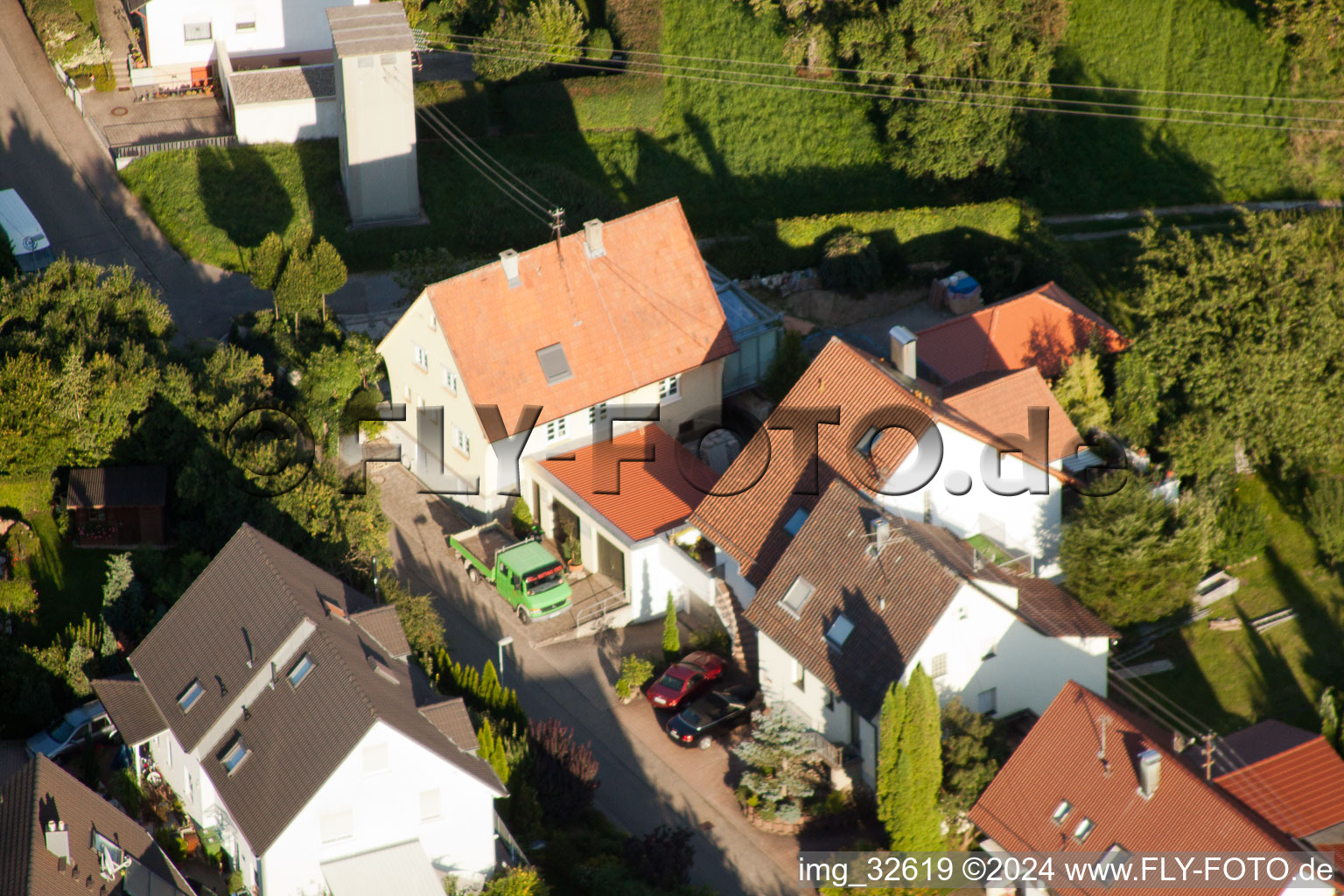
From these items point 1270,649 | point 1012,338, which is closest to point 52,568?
point 1012,338

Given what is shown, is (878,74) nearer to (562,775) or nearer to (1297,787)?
(1297,787)

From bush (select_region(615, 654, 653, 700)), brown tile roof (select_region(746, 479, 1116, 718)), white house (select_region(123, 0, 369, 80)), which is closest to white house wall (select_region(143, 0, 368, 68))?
white house (select_region(123, 0, 369, 80))

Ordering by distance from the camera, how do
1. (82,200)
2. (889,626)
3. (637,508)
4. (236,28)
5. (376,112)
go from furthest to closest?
(236,28)
(82,200)
(376,112)
(637,508)
(889,626)

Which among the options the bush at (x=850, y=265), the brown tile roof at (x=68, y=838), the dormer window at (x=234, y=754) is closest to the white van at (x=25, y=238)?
the dormer window at (x=234, y=754)

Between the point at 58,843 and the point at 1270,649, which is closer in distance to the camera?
the point at 58,843

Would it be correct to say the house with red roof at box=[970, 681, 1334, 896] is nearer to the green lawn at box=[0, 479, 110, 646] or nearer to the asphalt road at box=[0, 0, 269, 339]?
the green lawn at box=[0, 479, 110, 646]

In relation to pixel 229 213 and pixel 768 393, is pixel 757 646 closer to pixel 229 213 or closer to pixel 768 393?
pixel 768 393

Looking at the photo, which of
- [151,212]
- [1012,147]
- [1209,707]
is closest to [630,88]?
[1012,147]

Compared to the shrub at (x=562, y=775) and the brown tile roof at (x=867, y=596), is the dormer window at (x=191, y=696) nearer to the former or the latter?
the shrub at (x=562, y=775)
